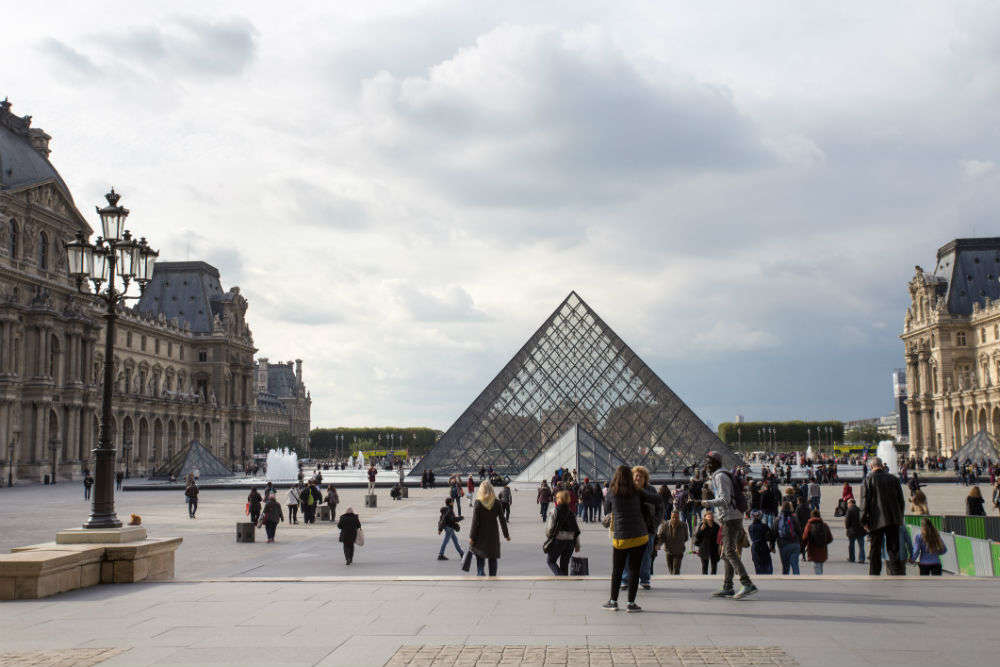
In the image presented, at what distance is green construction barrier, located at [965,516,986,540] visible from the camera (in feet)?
42.9

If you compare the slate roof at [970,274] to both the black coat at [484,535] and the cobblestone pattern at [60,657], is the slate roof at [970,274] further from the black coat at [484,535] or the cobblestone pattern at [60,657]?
the cobblestone pattern at [60,657]

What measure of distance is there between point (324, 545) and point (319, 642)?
32.3ft

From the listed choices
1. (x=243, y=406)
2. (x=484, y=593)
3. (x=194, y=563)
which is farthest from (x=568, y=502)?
(x=243, y=406)

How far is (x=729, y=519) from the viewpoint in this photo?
7223mm

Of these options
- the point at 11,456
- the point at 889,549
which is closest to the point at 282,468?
the point at 11,456

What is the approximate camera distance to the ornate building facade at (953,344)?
69500 millimetres

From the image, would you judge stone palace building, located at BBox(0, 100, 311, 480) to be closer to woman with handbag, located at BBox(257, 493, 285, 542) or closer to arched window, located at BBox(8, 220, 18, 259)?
arched window, located at BBox(8, 220, 18, 259)

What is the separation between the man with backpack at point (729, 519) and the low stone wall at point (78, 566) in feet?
17.8

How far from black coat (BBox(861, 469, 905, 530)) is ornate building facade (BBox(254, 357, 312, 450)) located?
121321 mm

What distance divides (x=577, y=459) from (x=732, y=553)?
25.0m

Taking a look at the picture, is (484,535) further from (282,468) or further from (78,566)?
(282,468)

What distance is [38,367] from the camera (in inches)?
1809

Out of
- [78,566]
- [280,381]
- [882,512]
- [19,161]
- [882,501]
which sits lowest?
[78,566]

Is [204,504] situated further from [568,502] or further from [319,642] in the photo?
[319,642]
